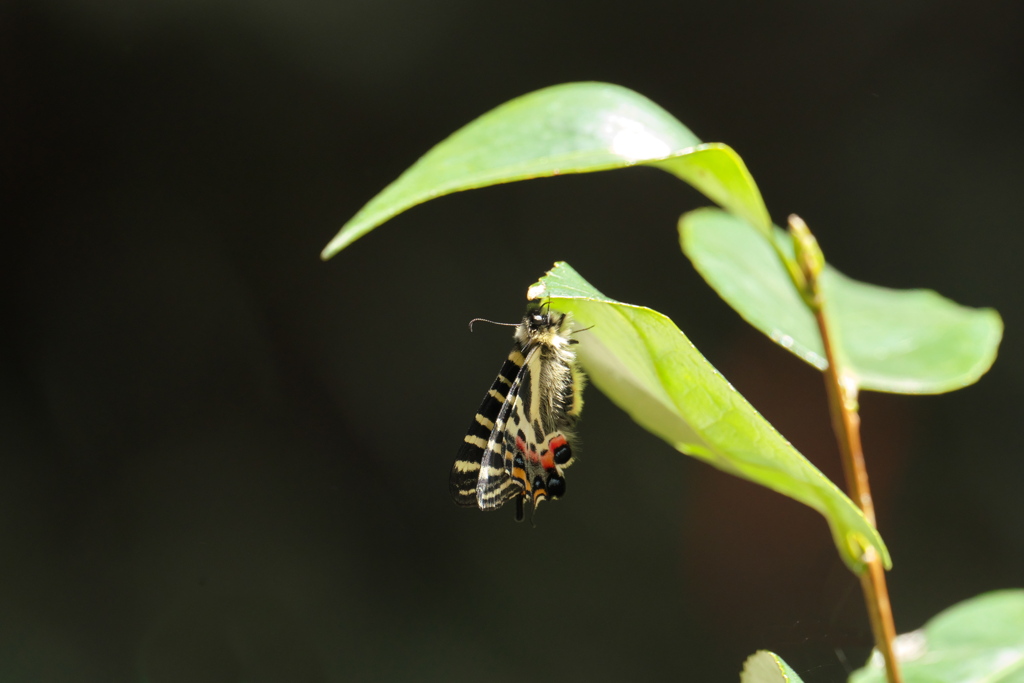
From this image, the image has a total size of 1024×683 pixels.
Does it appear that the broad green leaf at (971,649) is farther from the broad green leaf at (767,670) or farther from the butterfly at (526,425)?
the butterfly at (526,425)

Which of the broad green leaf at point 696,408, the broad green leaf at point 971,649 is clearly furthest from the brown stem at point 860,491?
the broad green leaf at point 971,649

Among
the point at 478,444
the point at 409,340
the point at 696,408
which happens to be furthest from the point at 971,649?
the point at 409,340

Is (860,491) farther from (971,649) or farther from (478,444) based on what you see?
(478,444)

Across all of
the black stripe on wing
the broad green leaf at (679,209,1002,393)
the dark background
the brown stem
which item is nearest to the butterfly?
the black stripe on wing

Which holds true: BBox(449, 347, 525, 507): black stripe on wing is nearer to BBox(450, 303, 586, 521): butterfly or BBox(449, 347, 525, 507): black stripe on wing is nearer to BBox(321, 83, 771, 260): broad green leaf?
BBox(450, 303, 586, 521): butterfly

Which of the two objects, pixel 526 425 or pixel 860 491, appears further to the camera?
pixel 526 425

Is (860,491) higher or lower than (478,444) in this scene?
lower
